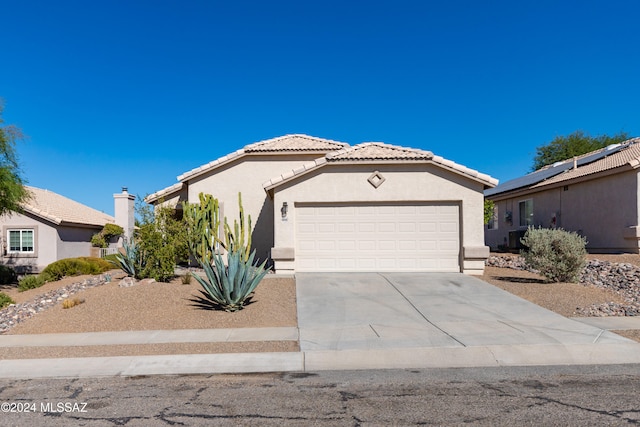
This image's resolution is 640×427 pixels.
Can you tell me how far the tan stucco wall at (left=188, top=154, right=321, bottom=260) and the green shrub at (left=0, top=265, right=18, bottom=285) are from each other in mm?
9670

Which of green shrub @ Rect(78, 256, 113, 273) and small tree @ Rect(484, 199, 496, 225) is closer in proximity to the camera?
green shrub @ Rect(78, 256, 113, 273)

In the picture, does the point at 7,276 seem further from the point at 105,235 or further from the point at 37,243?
the point at 105,235

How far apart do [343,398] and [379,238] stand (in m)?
10.1

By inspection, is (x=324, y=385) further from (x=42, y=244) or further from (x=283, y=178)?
(x=42, y=244)

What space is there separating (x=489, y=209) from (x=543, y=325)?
20.8 metres

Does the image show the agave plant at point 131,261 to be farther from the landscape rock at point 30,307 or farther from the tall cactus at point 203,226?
the tall cactus at point 203,226

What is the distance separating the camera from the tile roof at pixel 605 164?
18339 mm

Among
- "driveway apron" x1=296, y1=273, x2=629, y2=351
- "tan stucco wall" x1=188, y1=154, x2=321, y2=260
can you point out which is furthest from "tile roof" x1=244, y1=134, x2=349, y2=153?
"driveway apron" x1=296, y1=273, x2=629, y2=351

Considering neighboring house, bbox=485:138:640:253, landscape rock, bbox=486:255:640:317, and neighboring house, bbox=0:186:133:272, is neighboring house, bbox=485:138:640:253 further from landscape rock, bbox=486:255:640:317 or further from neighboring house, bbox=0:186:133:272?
neighboring house, bbox=0:186:133:272

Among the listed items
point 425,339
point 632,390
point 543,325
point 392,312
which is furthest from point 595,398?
point 392,312

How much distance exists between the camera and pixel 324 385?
21.0 ft

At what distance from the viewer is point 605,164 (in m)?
20.2

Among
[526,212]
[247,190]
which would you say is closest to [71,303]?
[247,190]

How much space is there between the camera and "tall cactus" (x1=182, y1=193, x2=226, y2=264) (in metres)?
16.7
